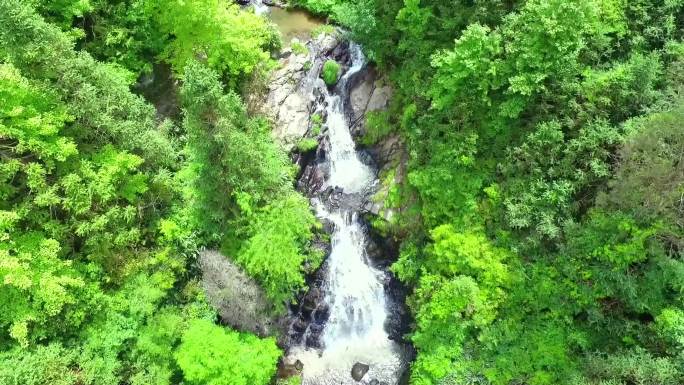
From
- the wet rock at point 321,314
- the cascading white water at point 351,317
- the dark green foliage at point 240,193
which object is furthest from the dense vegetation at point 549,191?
the dark green foliage at point 240,193

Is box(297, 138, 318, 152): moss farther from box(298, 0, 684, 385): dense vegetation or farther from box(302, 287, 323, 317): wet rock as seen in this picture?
box(302, 287, 323, 317): wet rock

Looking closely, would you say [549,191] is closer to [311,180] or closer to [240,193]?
[240,193]

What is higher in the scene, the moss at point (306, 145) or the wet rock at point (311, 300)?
the moss at point (306, 145)

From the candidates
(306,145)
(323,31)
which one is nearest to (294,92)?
(306,145)

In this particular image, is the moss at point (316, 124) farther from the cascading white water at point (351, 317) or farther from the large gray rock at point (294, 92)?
the cascading white water at point (351, 317)

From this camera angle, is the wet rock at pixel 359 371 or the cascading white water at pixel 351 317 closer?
the wet rock at pixel 359 371

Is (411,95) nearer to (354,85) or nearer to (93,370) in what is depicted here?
(354,85)
